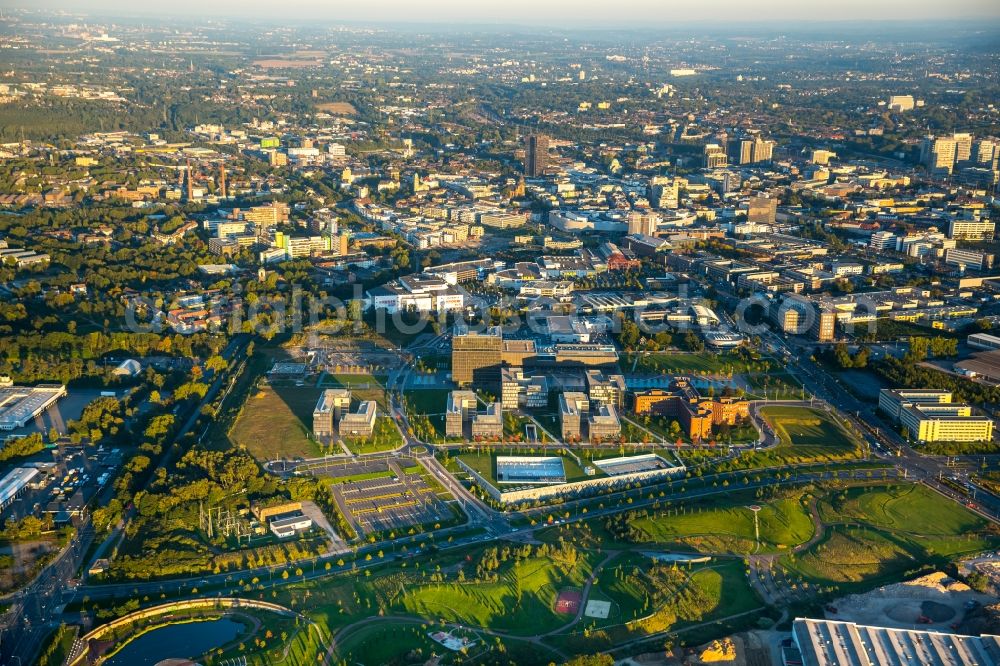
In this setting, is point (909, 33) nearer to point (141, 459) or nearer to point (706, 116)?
point (706, 116)

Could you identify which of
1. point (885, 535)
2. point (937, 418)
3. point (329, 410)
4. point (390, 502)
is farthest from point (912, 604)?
point (329, 410)

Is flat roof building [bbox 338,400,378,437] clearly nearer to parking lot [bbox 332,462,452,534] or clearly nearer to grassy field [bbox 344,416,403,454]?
grassy field [bbox 344,416,403,454]

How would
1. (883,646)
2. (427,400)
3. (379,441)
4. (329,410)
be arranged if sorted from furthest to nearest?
1. (427,400)
2. (329,410)
3. (379,441)
4. (883,646)

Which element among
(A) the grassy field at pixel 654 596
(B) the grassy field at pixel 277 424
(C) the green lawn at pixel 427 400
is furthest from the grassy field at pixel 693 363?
(A) the grassy field at pixel 654 596

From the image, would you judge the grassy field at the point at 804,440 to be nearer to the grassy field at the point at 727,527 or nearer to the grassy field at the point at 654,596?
the grassy field at the point at 727,527

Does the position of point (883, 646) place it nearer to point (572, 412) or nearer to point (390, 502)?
point (390, 502)
